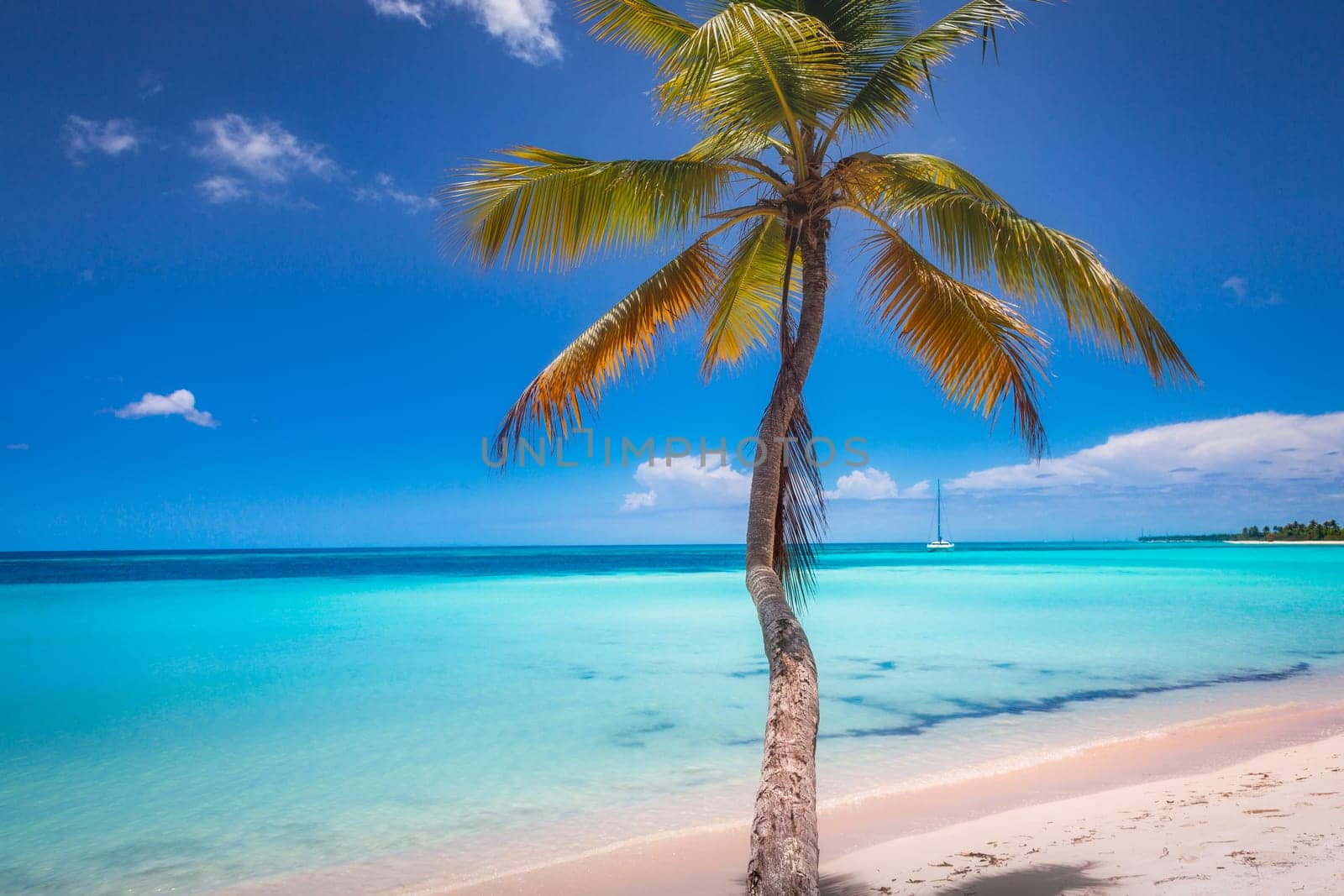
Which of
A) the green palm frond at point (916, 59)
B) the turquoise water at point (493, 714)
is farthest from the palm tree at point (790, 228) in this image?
the turquoise water at point (493, 714)

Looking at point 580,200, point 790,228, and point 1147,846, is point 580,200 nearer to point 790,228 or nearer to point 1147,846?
point 790,228

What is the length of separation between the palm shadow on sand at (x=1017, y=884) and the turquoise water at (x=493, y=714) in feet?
4.74

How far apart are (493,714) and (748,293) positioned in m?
5.24

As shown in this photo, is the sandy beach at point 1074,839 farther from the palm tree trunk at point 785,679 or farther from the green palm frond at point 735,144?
the green palm frond at point 735,144

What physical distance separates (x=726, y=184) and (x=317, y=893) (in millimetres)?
4387

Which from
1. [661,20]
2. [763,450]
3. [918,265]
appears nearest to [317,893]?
[763,450]

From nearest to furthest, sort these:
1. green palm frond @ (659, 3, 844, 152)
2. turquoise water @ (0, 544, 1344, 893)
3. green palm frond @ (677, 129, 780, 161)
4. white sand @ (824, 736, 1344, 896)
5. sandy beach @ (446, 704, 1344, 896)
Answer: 1. white sand @ (824, 736, 1344, 896)
2. sandy beach @ (446, 704, 1344, 896)
3. green palm frond @ (659, 3, 844, 152)
4. green palm frond @ (677, 129, 780, 161)
5. turquoise water @ (0, 544, 1344, 893)

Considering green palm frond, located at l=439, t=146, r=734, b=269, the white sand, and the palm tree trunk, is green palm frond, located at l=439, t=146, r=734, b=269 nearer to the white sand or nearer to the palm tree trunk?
the palm tree trunk

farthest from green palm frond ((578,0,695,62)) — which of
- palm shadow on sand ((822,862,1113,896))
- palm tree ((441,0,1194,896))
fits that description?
palm shadow on sand ((822,862,1113,896))

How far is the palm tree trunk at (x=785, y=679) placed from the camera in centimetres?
220

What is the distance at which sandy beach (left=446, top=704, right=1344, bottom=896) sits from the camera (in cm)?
315

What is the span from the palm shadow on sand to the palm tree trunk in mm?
740

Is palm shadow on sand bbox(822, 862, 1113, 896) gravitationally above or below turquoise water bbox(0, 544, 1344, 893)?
above

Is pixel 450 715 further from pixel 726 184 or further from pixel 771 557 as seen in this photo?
pixel 726 184
